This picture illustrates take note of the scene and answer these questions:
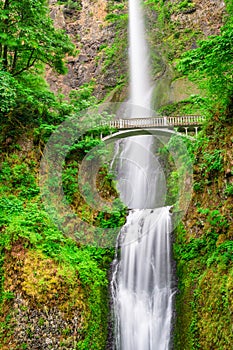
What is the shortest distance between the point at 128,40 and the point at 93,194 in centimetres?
1964

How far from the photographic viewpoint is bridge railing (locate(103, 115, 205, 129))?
13938 mm

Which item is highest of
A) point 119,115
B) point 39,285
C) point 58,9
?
point 58,9

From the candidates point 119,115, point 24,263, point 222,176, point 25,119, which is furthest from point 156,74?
point 24,263

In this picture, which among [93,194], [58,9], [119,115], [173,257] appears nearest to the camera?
[173,257]

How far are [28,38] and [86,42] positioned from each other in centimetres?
1994

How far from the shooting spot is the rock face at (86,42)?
1017 inches

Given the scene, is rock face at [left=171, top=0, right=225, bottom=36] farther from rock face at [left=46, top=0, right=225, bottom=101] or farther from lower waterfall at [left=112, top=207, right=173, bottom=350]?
lower waterfall at [left=112, top=207, right=173, bottom=350]

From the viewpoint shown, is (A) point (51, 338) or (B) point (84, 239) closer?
(A) point (51, 338)

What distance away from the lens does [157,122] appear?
47.0ft

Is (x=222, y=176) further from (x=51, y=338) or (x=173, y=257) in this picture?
(x=51, y=338)

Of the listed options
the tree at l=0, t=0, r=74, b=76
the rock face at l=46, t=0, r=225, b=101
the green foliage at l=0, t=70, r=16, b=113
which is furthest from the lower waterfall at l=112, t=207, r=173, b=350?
the rock face at l=46, t=0, r=225, b=101

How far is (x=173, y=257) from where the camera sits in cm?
909

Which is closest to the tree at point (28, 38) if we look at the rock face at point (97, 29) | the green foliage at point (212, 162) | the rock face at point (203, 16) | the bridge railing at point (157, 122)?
the bridge railing at point (157, 122)

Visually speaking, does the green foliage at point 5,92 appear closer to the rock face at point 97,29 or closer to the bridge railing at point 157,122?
the bridge railing at point 157,122
